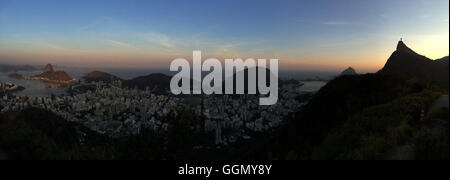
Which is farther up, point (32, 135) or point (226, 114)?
point (32, 135)

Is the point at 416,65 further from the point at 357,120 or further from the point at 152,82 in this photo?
the point at 152,82

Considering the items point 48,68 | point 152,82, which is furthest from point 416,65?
point 48,68

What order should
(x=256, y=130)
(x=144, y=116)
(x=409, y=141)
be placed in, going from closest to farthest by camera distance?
(x=409, y=141), (x=256, y=130), (x=144, y=116)

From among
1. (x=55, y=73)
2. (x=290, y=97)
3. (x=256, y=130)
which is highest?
(x=55, y=73)

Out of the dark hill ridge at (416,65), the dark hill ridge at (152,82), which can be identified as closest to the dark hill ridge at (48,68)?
the dark hill ridge at (152,82)

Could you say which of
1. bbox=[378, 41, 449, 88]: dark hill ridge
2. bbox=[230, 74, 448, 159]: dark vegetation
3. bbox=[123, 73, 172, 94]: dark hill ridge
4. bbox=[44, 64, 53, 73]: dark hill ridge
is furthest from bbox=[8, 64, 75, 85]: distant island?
bbox=[378, 41, 449, 88]: dark hill ridge

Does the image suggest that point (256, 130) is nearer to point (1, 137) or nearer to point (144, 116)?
point (144, 116)

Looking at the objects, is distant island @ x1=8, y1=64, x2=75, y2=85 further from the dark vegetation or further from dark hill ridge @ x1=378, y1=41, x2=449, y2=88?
dark hill ridge @ x1=378, y1=41, x2=449, y2=88
